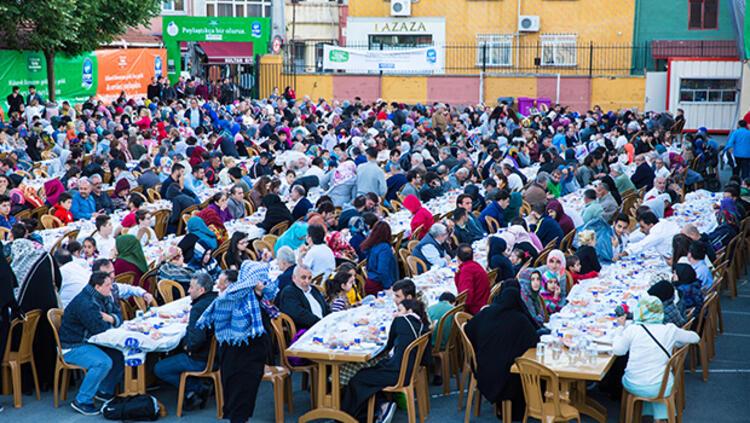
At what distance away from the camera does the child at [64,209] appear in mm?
14820

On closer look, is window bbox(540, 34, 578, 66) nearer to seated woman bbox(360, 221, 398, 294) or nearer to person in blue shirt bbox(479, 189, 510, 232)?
person in blue shirt bbox(479, 189, 510, 232)

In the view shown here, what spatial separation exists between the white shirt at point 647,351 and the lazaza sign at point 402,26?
33.5 m

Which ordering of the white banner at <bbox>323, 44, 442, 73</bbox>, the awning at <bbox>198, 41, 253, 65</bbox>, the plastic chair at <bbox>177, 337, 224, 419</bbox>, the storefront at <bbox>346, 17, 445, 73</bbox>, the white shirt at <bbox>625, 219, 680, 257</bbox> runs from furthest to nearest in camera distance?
the storefront at <bbox>346, 17, 445, 73</bbox>, the awning at <bbox>198, 41, 253, 65</bbox>, the white banner at <bbox>323, 44, 442, 73</bbox>, the white shirt at <bbox>625, 219, 680, 257</bbox>, the plastic chair at <bbox>177, 337, 224, 419</bbox>

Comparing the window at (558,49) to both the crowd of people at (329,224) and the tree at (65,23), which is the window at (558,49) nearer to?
the crowd of people at (329,224)

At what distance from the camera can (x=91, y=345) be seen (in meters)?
9.60

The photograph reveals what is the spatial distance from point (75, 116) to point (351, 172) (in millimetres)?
11800

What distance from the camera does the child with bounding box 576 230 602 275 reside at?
12.1 m

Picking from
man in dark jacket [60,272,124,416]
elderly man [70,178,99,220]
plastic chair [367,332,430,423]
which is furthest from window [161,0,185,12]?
plastic chair [367,332,430,423]

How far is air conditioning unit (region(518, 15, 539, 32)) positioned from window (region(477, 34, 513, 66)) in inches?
28.7

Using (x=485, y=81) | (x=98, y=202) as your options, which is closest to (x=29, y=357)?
(x=98, y=202)

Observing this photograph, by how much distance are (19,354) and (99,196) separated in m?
6.36

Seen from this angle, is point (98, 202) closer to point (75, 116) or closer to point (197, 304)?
point (197, 304)

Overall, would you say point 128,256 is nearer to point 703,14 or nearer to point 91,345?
point 91,345

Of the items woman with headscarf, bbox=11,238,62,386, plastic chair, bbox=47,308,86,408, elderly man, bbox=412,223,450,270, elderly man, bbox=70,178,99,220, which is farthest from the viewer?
elderly man, bbox=70,178,99,220
